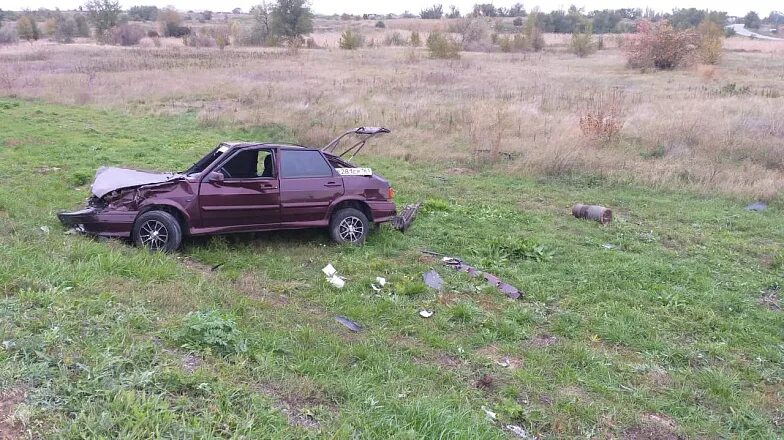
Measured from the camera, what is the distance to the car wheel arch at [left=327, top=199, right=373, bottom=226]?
8180 mm

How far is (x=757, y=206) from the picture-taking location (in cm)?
1073

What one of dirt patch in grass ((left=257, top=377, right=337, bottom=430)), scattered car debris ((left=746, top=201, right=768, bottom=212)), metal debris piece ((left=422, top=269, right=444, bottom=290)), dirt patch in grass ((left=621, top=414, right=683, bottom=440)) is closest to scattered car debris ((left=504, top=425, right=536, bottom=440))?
dirt patch in grass ((left=621, top=414, right=683, bottom=440))

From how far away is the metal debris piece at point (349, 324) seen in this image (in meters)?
5.63

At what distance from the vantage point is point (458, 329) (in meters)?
5.83

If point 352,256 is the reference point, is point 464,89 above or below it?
above

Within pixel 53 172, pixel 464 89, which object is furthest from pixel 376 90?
pixel 53 172

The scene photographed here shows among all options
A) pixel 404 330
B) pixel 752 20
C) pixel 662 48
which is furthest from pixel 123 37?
pixel 752 20

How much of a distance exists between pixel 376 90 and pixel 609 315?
58.3ft

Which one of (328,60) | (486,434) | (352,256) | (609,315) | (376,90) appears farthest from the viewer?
(328,60)

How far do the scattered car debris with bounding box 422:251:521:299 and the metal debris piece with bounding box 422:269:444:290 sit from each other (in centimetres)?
42

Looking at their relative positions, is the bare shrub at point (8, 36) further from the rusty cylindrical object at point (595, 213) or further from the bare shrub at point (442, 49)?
the rusty cylindrical object at point (595, 213)

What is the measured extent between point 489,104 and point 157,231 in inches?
548

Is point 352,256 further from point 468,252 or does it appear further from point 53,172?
point 53,172

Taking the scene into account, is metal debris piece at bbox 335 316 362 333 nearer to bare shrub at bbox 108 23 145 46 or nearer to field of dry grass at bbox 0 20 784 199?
field of dry grass at bbox 0 20 784 199
